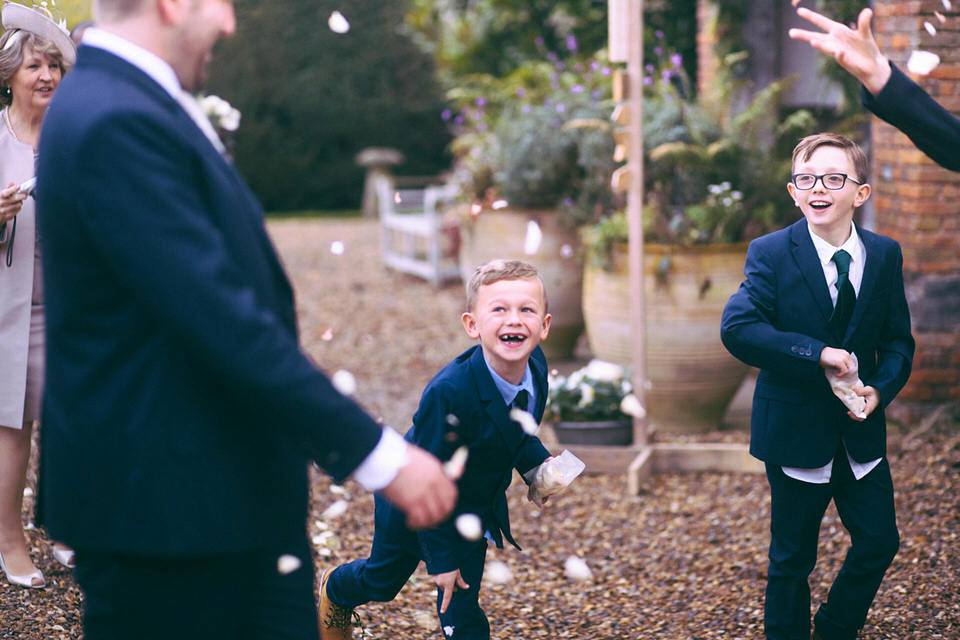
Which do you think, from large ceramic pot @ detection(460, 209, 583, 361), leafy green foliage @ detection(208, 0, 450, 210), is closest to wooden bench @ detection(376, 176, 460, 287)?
large ceramic pot @ detection(460, 209, 583, 361)

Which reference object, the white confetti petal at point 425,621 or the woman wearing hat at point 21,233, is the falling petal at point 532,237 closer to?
the white confetti petal at point 425,621

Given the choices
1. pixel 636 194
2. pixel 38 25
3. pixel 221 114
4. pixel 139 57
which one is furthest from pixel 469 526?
pixel 221 114

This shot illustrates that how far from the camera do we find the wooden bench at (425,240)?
11.1m

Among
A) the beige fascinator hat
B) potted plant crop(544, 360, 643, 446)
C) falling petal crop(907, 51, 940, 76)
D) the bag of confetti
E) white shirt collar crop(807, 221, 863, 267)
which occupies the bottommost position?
potted plant crop(544, 360, 643, 446)

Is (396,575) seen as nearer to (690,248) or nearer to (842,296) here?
(842,296)

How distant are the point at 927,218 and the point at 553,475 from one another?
3472 mm

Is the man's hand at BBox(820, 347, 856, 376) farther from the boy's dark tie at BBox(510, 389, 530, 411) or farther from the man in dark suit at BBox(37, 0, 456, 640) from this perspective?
the man in dark suit at BBox(37, 0, 456, 640)

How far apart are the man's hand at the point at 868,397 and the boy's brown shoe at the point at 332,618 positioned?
60.2 inches

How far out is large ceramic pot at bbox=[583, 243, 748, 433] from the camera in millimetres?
5867

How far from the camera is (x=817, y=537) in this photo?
3.08 m

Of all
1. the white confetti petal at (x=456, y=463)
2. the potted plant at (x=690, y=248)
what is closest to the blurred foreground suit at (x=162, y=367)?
the white confetti petal at (x=456, y=463)

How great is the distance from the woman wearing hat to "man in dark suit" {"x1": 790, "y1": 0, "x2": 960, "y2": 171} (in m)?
2.33

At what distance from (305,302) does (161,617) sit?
349 inches

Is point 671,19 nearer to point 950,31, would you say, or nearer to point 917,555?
point 950,31
